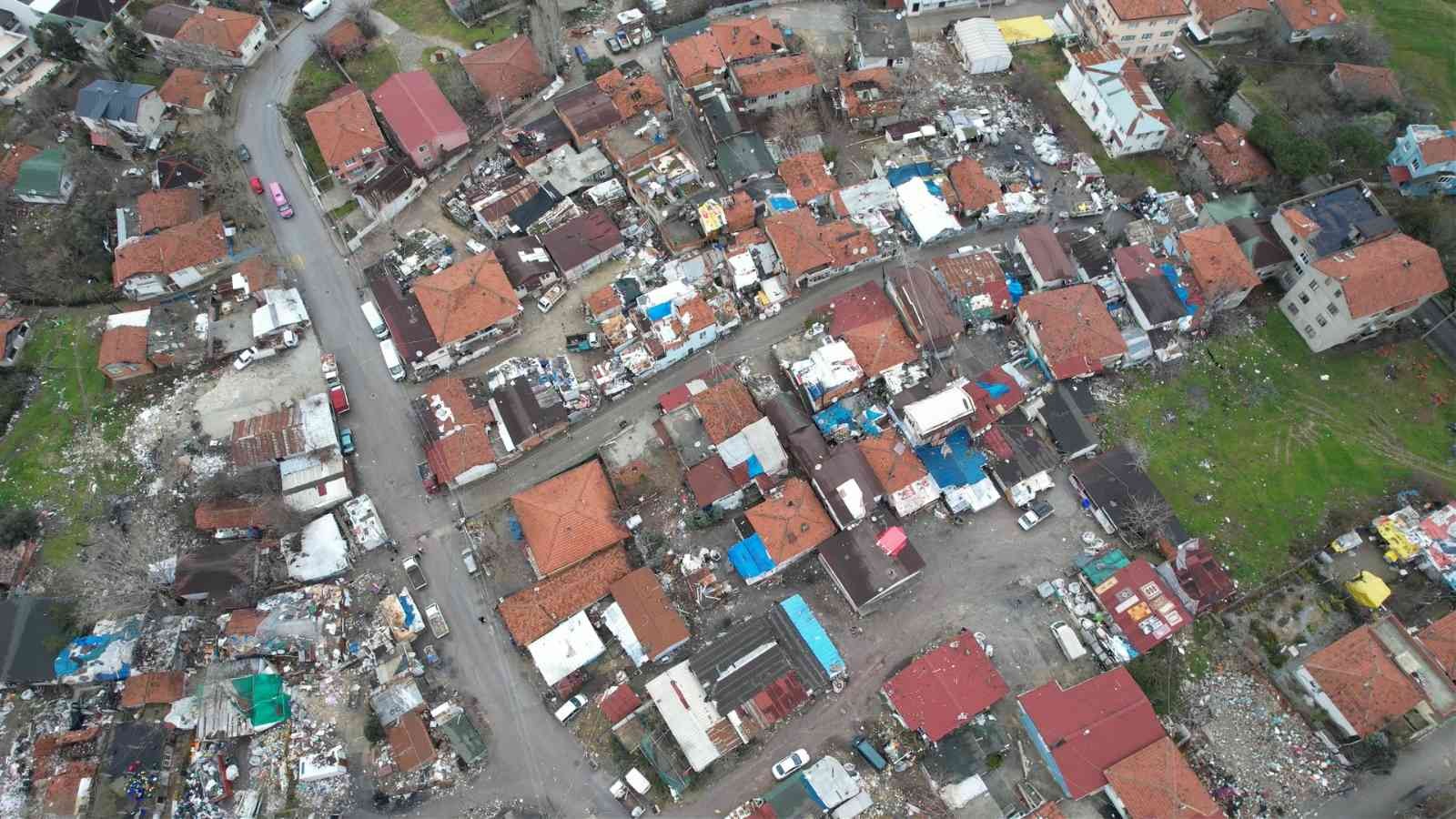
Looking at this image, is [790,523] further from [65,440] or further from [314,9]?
[314,9]

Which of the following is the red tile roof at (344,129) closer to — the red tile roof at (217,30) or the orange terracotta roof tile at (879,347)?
the red tile roof at (217,30)

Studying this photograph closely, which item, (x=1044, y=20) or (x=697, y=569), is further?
(x=1044, y=20)

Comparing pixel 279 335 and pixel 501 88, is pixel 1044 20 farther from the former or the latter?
pixel 279 335

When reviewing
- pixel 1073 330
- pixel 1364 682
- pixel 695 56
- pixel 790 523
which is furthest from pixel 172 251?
pixel 1364 682

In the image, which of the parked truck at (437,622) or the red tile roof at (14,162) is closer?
the parked truck at (437,622)

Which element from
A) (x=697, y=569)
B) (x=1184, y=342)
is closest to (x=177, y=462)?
(x=697, y=569)

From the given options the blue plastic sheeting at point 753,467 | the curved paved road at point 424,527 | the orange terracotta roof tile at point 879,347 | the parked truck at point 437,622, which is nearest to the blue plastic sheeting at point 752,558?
the blue plastic sheeting at point 753,467

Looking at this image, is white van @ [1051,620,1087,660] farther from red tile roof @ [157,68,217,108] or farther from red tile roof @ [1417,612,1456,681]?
red tile roof @ [157,68,217,108]

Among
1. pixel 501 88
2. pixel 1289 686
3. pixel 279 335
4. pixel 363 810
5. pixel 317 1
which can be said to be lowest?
pixel 1289 686
